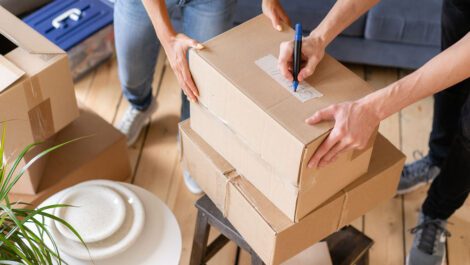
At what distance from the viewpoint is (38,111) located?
170 centimetres

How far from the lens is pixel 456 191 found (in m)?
1.79

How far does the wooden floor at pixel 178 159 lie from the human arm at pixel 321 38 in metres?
0.84

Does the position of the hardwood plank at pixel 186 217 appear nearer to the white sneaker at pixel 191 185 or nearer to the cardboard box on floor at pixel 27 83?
the white sneaker at pixel 191 185

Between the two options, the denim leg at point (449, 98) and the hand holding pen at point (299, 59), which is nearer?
the hand holding pen at point (299, 59)

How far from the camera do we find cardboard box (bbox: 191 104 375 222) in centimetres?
129

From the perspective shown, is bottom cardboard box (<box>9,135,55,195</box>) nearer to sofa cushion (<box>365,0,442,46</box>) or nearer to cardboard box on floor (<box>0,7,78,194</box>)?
cardboard box on floor (<box>0,7,78,194</box>)

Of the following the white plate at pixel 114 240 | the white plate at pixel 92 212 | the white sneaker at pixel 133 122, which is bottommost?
the white sneaker at pixel 133 122

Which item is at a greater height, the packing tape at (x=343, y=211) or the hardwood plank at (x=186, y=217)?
the packing tape at (x=343, y=211)

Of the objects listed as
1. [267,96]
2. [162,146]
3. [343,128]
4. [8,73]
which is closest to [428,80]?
[343,128]

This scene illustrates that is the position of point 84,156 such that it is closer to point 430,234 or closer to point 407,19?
point 430,234

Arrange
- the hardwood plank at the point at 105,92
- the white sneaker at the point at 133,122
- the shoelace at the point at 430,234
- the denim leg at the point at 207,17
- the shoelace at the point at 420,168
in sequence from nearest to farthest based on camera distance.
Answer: the denim leg at the point at 207,17 < the shoelace at the point at 430,234 < the shoelace at the point at 420,168 < the white sneaker at the point at 133,122 < the hardwood plank at the point at 105,92

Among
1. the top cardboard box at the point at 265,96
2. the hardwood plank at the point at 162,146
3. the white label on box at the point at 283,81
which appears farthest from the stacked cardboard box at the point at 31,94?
the white label on box at the point at 283,81

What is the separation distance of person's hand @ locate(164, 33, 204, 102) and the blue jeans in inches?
8.4

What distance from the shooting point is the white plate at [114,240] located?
1368 millimetres
